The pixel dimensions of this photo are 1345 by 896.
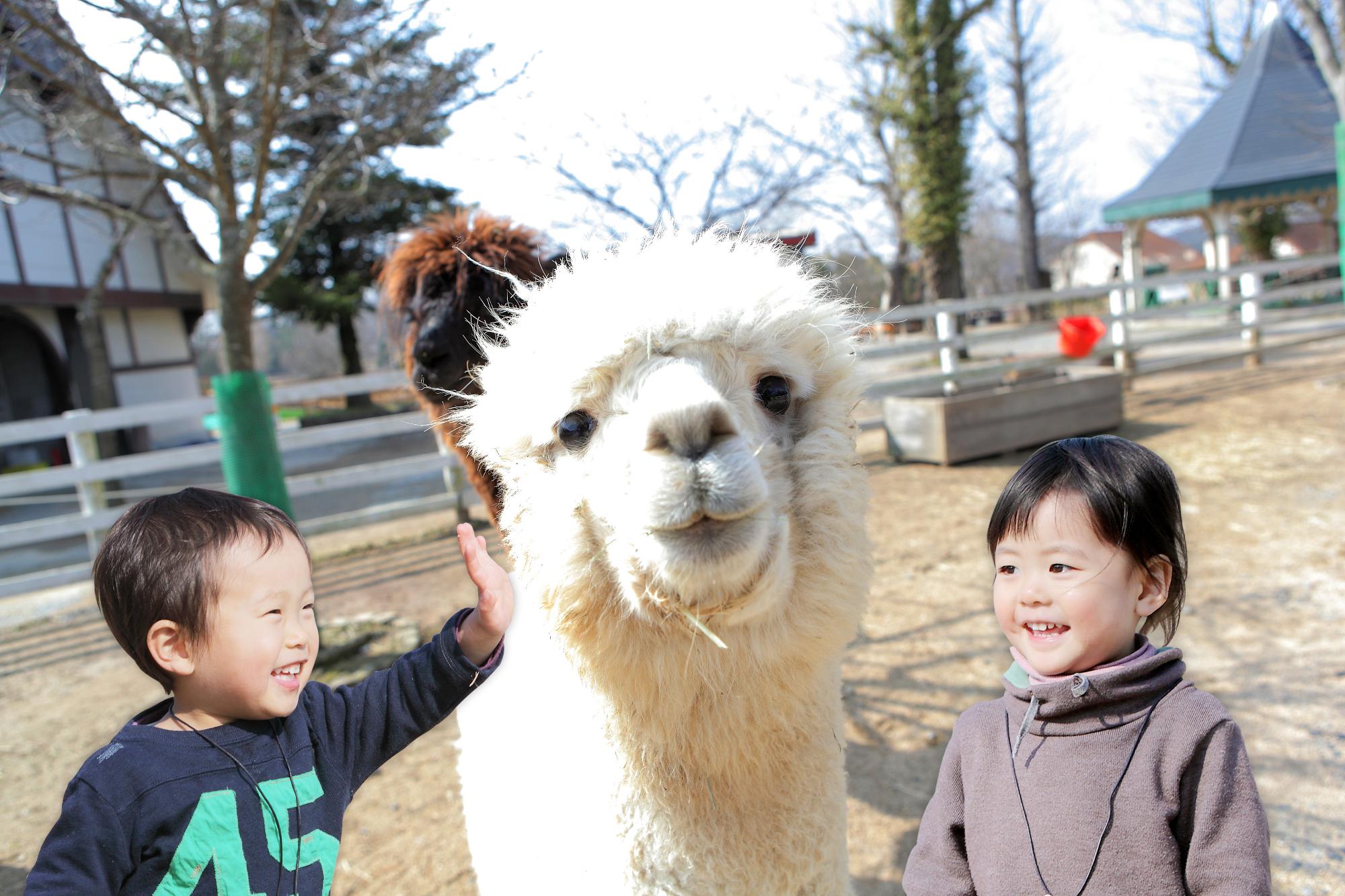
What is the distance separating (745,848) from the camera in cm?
147

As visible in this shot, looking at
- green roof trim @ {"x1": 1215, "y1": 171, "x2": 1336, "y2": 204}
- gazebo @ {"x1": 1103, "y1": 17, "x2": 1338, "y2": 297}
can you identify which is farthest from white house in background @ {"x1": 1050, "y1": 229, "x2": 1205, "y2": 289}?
green roof trim @ {"x1": 1215, "y1": 171, "x2": 1336, "y2": 204}

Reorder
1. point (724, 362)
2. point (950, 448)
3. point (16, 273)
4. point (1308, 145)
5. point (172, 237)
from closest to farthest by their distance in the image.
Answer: point (724, 362)
point (950, 448)
point (172, 237)
point (16, 273)
point (1308, 145)

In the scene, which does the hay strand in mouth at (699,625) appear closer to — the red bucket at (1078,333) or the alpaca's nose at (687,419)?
the alpaca's nose at (687,419)

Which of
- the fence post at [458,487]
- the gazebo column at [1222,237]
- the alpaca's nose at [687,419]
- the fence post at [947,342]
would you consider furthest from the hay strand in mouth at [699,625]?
the gazebo column at [1222,237]

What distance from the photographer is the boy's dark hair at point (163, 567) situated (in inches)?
48.8

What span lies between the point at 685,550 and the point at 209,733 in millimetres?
822

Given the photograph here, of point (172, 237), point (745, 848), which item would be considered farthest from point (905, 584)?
point (172, 237)

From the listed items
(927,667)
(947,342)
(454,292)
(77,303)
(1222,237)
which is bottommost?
(927,667)

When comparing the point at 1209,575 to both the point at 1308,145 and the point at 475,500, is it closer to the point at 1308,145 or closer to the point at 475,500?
the point at 475,500

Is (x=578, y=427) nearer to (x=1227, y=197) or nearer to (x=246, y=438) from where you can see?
(x=246, y=438)

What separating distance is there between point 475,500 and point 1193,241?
72.6 metres

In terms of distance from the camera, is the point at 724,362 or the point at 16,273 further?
the point at 16,273

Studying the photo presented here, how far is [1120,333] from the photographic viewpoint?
11.7m

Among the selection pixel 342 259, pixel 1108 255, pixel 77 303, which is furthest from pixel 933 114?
pixel 1108 255
